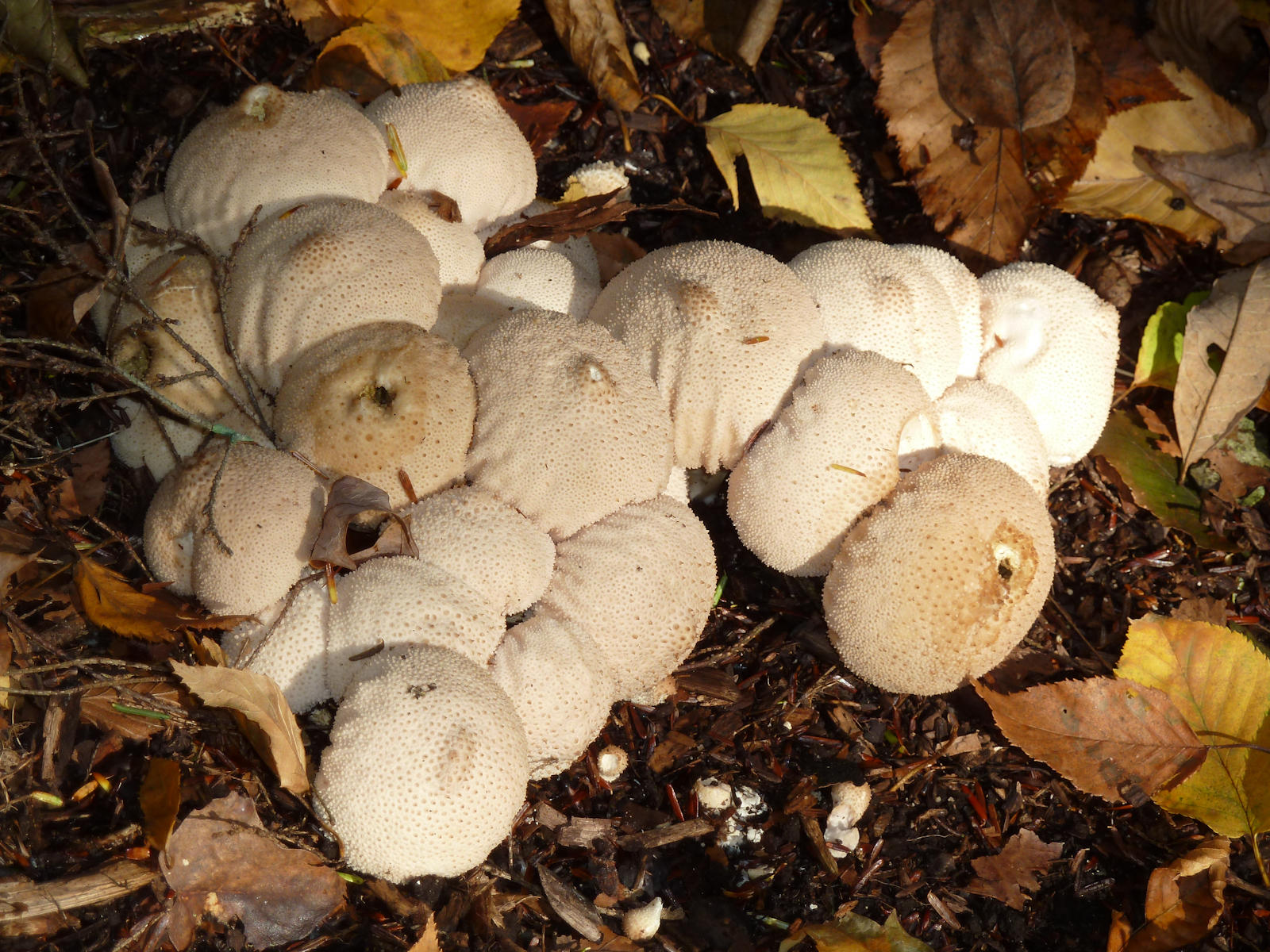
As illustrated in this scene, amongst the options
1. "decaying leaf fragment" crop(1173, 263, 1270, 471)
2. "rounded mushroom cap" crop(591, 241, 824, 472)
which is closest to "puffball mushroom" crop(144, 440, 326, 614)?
"rounded mushroom cap" crop(591, 241, 824, 472)

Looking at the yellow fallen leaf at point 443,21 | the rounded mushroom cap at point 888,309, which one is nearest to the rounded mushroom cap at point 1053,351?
the rounded mushroom cap at point 888,309

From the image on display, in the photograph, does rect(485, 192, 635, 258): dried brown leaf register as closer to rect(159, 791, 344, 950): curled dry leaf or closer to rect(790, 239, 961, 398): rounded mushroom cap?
rect(790, 239, 961, 398): rounded mushroom cap

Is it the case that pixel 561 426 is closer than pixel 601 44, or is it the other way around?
pixel 561 426

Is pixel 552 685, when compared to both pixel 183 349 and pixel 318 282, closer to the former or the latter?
pixel 318 282

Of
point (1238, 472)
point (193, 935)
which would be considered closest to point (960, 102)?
point (1238, 472)

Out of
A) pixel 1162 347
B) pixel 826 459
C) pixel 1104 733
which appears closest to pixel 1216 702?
pixel 1104 733

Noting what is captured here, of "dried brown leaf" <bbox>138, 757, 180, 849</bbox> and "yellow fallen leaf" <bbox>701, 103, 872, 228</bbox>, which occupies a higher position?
"yellow fallen leaf" <bbox>701, 103, 872, 228</bbox>
